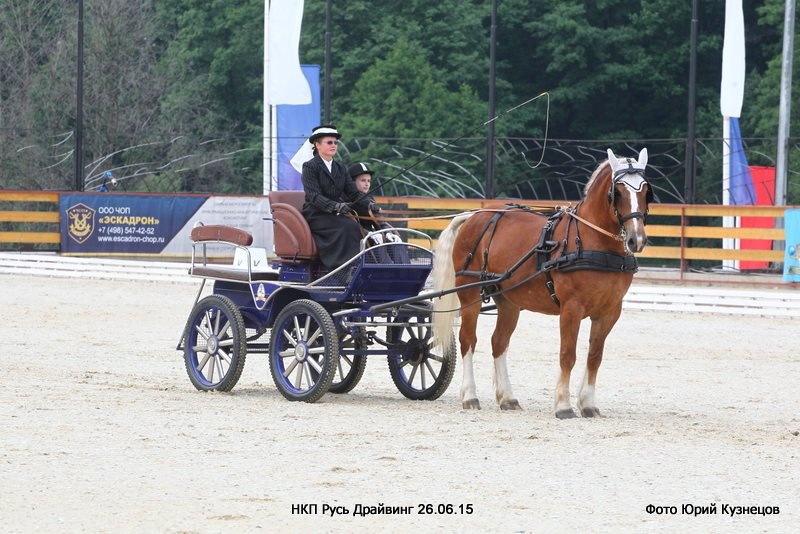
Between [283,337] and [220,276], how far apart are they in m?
0.93

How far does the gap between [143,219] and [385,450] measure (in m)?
18.9

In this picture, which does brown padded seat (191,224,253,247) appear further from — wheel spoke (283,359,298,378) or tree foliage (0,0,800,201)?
tree foliage (0,0,800,201)

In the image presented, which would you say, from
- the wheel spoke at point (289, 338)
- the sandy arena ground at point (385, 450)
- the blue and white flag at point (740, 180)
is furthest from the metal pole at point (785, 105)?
the wheel spoke at point (289, 338)

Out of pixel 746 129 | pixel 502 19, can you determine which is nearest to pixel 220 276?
pixel 746 129

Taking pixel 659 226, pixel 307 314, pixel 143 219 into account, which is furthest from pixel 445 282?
pixel 143 219

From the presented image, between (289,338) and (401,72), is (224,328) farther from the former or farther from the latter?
(401,72)

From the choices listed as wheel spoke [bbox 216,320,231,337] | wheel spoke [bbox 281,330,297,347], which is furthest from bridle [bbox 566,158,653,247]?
wheel spoke [bbox 216,320,231,337]

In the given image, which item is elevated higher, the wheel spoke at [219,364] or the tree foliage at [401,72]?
the tree foliage at [401,72]

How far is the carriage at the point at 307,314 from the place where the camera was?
10750 mm

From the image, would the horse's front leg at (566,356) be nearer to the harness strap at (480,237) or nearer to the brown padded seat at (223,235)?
the harness strap at (480,237)

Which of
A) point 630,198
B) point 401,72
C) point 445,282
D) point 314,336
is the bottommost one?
point 314,336

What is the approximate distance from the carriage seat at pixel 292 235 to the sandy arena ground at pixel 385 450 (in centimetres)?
112

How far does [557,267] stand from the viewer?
33.2 ft

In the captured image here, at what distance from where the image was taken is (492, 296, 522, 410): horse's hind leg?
35.1ft
